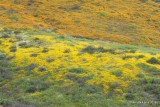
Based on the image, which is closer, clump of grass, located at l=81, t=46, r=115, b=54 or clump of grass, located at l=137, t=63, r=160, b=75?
clump of grass, located at l=137, t=63, r=160, b=75

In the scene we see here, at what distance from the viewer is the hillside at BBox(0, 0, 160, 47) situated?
47.4 m

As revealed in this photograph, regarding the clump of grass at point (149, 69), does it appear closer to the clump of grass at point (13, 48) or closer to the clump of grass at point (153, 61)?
the clump of grass at point (153, 61)

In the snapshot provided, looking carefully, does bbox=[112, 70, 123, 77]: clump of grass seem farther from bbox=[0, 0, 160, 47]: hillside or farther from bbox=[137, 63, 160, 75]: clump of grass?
bbox=[0, 0, 160, 47]: hillside

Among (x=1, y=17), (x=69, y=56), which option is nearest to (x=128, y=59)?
(x=69, y=56)

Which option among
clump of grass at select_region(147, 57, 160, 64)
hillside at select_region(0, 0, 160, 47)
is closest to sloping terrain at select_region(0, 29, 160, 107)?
clump of grass at select_region(147, 57, 160, 64)

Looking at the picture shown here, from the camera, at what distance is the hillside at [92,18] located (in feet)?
156

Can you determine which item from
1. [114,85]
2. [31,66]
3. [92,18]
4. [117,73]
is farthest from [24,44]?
[92,18]

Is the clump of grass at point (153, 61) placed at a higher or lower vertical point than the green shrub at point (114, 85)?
higher

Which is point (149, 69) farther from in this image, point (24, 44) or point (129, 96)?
point (24, 44)

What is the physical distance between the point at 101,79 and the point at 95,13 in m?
34.1

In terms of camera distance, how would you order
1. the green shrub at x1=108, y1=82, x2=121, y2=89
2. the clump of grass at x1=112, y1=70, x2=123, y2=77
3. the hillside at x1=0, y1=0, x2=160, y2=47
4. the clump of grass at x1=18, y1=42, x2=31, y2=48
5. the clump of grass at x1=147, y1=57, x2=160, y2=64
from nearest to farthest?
the green shrub at x1=108, y1=82, x2=121, y2=89 < the clump of grass at x1=112, y1=70, x2=123, y2=77 < the clump of grass at x1=147, y1=57, x2=160, y2=64 < the clump of grass at x1=18, y1=42, x2=31, y2=48 < the hillside at x1=0, y1=0, x2=160, y2=47

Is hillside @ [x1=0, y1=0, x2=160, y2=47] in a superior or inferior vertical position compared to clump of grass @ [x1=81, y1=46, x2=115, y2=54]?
inferior

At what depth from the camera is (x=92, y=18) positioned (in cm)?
5541

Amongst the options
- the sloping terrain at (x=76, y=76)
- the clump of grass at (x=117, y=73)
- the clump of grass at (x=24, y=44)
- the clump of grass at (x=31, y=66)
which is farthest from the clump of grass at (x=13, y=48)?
the clump of grass at (x=117, y=73)
